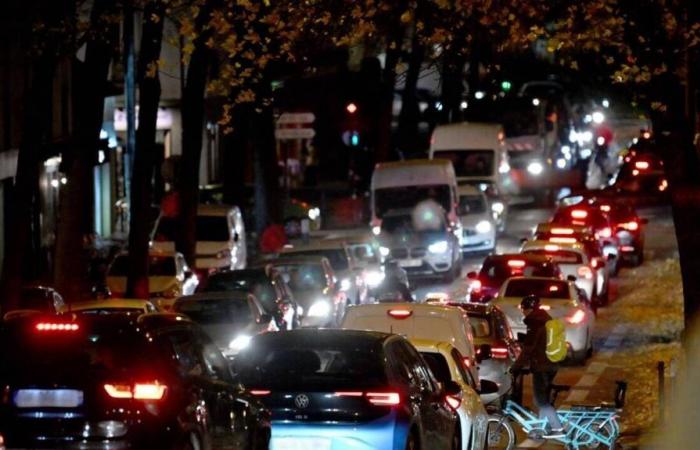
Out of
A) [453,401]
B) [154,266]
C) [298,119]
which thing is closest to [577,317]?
[154,266]

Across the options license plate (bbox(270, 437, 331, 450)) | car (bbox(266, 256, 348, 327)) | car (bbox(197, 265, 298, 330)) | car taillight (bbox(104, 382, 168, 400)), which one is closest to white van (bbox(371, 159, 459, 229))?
car (bbox(266, 256, 348, 327))

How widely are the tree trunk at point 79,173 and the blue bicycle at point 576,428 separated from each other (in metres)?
11.4

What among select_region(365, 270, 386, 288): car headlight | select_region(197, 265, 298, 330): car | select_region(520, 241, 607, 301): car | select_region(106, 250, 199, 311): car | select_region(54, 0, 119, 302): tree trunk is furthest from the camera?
select_region(365, 270, 386, 288): car headlight

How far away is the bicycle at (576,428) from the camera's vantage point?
16.3 meters

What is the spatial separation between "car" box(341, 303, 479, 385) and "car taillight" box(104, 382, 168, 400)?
6.72 m

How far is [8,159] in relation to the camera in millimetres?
34594

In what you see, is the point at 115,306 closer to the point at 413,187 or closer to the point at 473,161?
the point at 413,187

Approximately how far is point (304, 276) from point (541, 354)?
38.6 feet

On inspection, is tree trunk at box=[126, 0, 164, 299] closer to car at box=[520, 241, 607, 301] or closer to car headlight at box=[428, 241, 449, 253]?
car at box=[520, 241, 607, 301]

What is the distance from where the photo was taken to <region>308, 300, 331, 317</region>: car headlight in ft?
93.1

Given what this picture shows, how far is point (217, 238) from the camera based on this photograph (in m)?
36.0

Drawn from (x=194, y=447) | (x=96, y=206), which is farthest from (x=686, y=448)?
(x=96, y=206)

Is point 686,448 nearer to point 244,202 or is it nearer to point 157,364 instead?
point 157,364

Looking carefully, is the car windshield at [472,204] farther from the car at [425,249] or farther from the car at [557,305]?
the car at [557,305]
